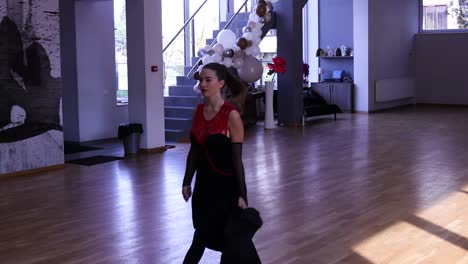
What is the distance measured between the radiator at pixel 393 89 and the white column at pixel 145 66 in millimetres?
7511

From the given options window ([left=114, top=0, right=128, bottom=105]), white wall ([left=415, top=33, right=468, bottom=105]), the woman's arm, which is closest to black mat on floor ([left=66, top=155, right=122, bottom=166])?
window ([left=114, top=0, right=128, bottom=105])

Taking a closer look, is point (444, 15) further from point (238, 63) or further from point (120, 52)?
point (120, 52)

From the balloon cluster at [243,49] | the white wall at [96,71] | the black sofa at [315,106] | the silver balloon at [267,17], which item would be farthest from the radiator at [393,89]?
the white wall at [96,71]

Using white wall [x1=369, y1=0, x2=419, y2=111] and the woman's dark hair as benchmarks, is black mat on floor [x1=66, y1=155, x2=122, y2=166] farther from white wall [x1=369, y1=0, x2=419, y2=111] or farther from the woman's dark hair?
white wall [x1=369, y1=0, x2=419, y2=111]

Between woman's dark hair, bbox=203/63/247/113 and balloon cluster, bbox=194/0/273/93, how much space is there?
24.8 feet

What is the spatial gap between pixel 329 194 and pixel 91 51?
646 centimetres

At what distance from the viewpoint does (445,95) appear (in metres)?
18.0

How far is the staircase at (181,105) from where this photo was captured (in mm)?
11977

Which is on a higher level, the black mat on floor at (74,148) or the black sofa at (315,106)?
the black sofa at (315,106)

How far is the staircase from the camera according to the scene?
12.0 m

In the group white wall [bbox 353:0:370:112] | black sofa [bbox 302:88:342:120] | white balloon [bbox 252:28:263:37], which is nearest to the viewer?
white balloon [bbox 252:28:263:37]

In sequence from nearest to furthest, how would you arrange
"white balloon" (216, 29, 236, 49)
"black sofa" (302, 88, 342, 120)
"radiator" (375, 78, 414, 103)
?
"white balloon" (216, 29, 236, 49), "black sofa" (302, 88, 342, 120), "radiator" (375, 78, 414, 103)

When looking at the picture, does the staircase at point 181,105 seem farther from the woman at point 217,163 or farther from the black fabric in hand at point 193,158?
the woman at point 217,163

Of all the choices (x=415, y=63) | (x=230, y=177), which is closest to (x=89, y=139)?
(x=230, y=177)
